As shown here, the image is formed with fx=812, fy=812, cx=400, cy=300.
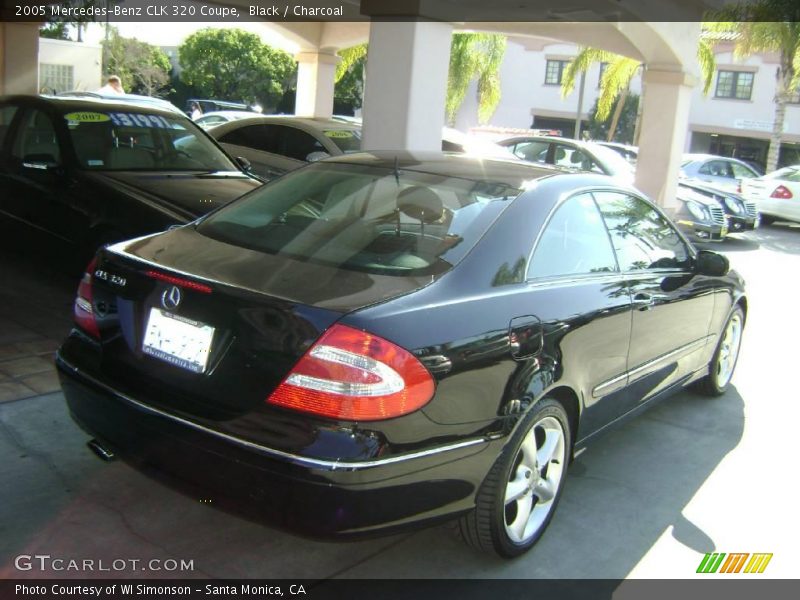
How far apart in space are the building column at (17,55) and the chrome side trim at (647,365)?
11640 millimetres

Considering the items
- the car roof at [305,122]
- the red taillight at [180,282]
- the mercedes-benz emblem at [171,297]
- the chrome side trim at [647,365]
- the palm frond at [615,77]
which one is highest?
the palm frond at [615,77]

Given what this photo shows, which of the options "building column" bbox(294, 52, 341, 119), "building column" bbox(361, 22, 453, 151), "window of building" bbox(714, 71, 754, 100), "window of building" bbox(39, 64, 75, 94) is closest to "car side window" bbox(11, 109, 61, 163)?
"building column" bbox(361, 22, 453, 151)

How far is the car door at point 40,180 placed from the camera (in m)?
6.05

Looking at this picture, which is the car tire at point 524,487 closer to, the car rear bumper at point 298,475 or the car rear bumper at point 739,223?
the car rear bumper at point 298,475

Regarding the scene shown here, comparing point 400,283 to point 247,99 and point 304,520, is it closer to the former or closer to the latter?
point 304,520

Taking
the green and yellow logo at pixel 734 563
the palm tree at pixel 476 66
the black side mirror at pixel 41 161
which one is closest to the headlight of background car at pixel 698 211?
the black side mirror at pixel 41 161

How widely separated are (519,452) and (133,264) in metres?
1.65

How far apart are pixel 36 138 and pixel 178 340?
4652mm

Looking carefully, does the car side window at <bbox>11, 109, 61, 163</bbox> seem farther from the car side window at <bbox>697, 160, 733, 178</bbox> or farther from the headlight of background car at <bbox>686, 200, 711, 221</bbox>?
the car side window at <bbox>697, 160, 733, 178</bbox>

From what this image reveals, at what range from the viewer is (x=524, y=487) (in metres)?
3.25

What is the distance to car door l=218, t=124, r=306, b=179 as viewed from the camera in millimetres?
9904

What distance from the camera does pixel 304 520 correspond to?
257 cm

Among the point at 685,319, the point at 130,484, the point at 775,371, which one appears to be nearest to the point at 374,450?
the point at 130,484

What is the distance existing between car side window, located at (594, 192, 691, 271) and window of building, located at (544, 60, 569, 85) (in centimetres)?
3942
